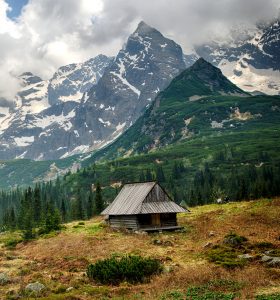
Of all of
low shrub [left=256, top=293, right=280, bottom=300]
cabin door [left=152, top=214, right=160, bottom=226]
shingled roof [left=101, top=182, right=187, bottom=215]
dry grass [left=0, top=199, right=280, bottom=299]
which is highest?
shingled roof [left=101, top=182, right=187, bottom=215]

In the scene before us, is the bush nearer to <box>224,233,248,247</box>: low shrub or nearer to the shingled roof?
<box>224,233,248,247</box>: low shrub

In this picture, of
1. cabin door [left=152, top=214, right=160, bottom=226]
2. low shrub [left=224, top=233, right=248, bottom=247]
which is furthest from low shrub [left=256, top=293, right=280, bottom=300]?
cabin door [left=152, top=214, right=160, bottom=226]

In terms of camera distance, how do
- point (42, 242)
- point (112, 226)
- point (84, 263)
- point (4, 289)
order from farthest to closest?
point (112, 226), point (42, 242), point (84, 263), point (4, 289)

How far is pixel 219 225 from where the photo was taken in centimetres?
6019

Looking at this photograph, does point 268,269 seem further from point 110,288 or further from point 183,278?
point 110,288

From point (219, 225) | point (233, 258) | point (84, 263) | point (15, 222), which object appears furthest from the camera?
point (15, 222)

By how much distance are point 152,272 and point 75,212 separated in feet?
380

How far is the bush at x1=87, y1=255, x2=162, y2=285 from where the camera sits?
34375mm

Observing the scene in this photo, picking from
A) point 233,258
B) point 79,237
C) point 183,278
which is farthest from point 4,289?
point 79,237

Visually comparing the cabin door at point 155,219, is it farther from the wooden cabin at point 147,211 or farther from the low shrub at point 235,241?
the low shrub at point 235,241

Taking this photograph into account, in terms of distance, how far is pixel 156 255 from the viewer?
4541cm

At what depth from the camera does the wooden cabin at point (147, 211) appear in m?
65.7

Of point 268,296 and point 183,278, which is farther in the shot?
point 183,278

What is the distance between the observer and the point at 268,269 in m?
33.5
